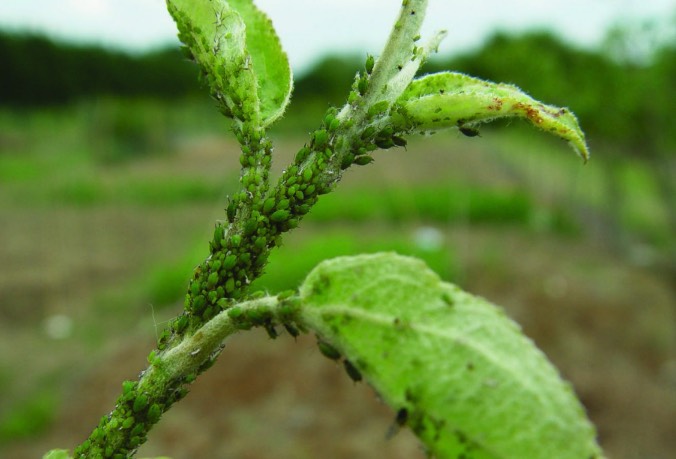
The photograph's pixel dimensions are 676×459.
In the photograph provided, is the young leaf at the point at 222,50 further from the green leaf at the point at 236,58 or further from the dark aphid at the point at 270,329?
the dark aphid at the point at 270,329

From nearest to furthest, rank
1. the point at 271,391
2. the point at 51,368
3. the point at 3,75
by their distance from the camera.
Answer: the point at 271,391, the point at 51,368, the point at 3,75

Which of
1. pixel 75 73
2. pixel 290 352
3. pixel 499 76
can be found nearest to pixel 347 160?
pixel 290 352

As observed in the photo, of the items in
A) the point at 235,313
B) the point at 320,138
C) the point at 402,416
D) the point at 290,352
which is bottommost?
the point at 290,352

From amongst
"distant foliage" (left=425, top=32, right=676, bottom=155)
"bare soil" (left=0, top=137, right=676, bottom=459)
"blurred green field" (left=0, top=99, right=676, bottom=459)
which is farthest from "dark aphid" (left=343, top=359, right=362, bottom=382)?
"distant foliage" (left=425, top=32, right=676, bottom=155)

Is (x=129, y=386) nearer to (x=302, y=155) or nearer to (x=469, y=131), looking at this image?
(x=302, y=155)

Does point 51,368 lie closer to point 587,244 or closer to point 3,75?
point 587,244

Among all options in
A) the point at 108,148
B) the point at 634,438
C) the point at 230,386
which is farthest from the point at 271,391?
the point at 108,148

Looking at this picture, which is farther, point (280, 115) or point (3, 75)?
point (3, 75)
